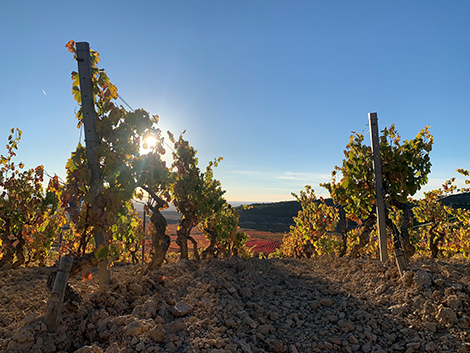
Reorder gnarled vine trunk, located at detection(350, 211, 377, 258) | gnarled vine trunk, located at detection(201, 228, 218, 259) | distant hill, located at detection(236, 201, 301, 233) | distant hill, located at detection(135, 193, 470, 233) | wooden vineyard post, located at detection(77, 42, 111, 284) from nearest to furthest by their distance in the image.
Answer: wooden vineyard post, located at detection(77, 42, 111, 284)
gnarled vine trunk, located at detection(350, 211, 377, 258)
gnarled vine trunk, located at detection(201, 228, 218, 259)
distant hill, located at detection(135, 193, 470, 233)
distant hill, located at detection(236, 201, 301, 233)

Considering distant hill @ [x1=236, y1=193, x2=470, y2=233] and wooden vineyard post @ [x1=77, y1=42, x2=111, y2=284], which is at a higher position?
wooden vineyard post @ [x1=77, y1=42, x2=111, y2=284]

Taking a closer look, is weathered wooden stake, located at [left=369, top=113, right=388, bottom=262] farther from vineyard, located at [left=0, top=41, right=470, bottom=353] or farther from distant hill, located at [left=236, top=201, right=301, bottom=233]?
distant hill, located at [left=236, top=201, right=301, bottom=233]

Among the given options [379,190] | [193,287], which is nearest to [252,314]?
[193,287]

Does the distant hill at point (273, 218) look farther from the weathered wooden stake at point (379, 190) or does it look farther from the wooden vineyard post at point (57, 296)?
the wooden vineyard post at point (57, 296)

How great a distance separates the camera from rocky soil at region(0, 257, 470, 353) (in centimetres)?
284

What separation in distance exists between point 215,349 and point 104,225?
6.97ft

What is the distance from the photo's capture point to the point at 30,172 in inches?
293

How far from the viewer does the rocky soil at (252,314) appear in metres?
2.84

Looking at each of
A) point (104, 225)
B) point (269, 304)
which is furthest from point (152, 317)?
point (269, 304)

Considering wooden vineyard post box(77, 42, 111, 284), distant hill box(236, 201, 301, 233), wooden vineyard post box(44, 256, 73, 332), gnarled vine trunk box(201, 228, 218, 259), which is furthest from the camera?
distant hill box(236, 201, 301, 233)

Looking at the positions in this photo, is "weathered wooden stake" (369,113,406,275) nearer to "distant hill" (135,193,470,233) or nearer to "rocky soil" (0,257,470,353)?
"rocky soil" (0,257,470,353)

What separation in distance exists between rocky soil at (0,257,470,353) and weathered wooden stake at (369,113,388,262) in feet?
1.98

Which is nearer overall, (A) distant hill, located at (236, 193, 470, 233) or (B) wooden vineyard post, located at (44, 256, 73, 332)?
(B) wooden vineyard post, located at (44, 256, 73, 332)

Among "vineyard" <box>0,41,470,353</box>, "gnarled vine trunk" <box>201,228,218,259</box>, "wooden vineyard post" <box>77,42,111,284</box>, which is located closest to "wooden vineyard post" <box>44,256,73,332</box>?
"vineyard" <box>0,41,470,353</box>
